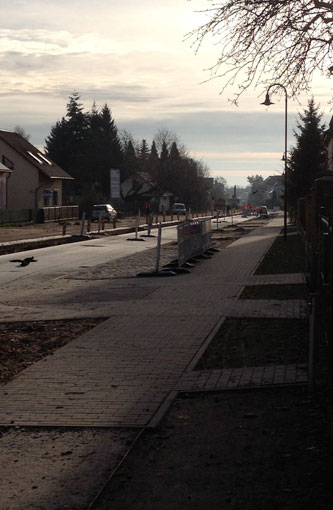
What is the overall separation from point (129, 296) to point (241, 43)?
5290mm

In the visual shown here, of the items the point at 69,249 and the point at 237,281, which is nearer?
the point at 237,281

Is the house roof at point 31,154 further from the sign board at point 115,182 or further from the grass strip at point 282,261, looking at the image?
the grass strip at point 282,261

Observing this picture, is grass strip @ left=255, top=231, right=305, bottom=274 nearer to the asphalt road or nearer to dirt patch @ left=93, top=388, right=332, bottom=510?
the asphalt road

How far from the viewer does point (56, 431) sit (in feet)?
19.9

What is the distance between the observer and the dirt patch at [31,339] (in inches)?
344

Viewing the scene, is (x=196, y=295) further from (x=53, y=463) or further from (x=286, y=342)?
(x=53, y=463)

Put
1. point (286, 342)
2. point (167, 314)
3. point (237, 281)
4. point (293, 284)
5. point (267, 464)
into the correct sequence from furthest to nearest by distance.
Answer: point (237, 281)
point (293, 284)
point (167, 314)
point (286, 342)
point (267, 464)

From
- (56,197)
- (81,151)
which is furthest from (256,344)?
(81,151)

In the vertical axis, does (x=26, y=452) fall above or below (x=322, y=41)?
below

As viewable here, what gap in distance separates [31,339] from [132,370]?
256cm

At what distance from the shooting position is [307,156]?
50.0 metres

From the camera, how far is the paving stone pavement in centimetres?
657

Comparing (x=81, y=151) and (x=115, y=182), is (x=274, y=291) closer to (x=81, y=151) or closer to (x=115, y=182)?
(x=115, y=182)

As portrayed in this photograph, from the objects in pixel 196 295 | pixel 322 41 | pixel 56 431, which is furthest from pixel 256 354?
pixel 322 41
